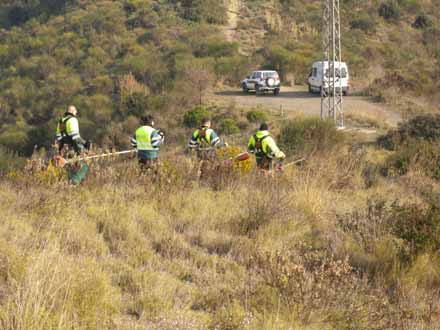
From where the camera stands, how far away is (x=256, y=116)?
82.3ft

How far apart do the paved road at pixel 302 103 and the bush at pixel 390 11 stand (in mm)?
20283

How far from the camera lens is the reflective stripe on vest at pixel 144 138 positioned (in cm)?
930

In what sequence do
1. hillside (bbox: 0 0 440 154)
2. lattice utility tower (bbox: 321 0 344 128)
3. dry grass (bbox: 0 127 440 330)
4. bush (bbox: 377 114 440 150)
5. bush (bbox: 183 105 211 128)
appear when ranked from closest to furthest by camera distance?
dry grass (bbox: 0 127 440 330) < bush (bbox: 377 114 440 150) < lattice utility tower (bbox: 321 0 344 128) < bush (bbox: 183 105 211 128) < hillside (bbox: 0 0 440 154)

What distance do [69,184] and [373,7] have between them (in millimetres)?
49596

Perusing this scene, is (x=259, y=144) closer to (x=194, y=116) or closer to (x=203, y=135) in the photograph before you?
(x=203, y=135)

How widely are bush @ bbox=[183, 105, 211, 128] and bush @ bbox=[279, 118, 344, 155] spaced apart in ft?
34.5

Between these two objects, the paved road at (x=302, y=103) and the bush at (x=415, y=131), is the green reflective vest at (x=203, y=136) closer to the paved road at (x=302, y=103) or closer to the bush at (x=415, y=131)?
the bush at (x=415, y=131)

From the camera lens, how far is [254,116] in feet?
82.5

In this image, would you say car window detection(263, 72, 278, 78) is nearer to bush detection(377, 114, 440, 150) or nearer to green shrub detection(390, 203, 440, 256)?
bush detection(377, 114, 440, 150)

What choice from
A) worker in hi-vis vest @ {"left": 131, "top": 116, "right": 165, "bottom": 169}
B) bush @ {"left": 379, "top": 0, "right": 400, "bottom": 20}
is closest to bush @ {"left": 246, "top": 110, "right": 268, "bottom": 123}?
worker in hi-vis vest @ {"left": 131, "top": 116, "right": 165, "bottom": 169}

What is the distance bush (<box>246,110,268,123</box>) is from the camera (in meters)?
25.0

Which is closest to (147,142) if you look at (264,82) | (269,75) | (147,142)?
(147,142)

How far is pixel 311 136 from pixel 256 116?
10.9 m

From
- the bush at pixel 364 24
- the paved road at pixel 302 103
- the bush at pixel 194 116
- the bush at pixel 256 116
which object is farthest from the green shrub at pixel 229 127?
the bush at pixel 364 24
